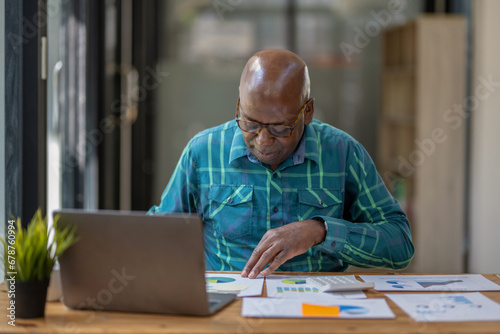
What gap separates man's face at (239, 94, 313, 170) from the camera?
182 centimetres

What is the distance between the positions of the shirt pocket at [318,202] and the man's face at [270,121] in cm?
16

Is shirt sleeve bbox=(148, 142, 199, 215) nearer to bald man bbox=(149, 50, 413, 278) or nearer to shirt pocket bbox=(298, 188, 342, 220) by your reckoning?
bald man bbox=(149, 50, 413, 278)

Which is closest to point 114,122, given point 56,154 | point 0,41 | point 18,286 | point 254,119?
point 56,154

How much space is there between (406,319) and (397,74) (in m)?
3.99

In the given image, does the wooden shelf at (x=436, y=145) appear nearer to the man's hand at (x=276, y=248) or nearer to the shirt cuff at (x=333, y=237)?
the shirt cuff at (x=333, y=237)

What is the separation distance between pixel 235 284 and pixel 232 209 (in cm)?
41

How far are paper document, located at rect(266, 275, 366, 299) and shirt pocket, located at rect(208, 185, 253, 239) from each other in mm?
307

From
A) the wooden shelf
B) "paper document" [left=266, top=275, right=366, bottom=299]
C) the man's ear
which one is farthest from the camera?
the wooden shelf

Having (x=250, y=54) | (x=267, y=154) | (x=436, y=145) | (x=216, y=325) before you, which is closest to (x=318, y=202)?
(x=267, y=154)

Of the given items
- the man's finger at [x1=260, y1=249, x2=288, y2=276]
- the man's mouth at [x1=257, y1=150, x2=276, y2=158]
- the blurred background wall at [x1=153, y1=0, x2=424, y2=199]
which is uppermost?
the blurred background wall at [x1=153, y1=0, x2=424, y2=199]

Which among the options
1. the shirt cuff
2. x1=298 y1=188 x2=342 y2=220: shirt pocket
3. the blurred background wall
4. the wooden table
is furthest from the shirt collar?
the blurred background wall

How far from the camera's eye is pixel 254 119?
184 cm

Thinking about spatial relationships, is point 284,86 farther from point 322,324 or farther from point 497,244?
point 497,244

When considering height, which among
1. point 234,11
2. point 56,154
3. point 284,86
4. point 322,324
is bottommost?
point 322,324
